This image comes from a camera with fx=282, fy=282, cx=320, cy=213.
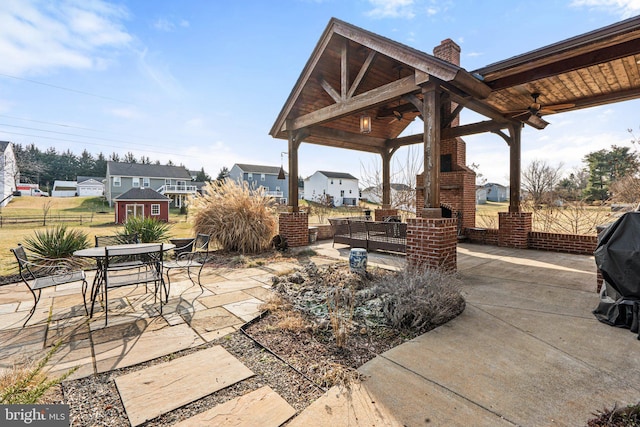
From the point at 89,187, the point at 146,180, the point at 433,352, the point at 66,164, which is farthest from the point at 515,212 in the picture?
the point at 66,164

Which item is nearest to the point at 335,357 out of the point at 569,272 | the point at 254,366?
the point at 254,366

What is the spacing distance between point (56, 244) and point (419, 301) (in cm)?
700

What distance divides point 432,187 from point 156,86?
1123 cm

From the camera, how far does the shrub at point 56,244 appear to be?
5.63 metres

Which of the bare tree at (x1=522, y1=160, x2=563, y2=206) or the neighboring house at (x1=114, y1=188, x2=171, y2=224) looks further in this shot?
the neighboring house at (x1=114, y1=188, x2=171, y2=224)

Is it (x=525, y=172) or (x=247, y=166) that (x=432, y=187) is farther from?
(x=247, y=166)

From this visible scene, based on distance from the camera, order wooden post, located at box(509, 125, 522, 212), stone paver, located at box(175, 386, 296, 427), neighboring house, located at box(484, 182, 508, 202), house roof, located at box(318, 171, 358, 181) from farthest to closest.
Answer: neighboring house, located at box(484, 182, 508, 202) < house roof, located at box(318, 171, 358, 181) < wooden post, located at box(509, 125, 522, 212) < stone paver, located at box(175, 386, 296, 427)

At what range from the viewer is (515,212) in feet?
25.2

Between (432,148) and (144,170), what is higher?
(144,170)

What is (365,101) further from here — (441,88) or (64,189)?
(64,189)

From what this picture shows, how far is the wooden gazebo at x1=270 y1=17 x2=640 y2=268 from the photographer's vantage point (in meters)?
4.50

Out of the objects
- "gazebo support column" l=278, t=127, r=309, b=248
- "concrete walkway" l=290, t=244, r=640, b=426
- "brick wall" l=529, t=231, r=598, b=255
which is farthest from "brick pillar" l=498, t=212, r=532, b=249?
"gazebo support column" l=278, t=127, r=309, b=248

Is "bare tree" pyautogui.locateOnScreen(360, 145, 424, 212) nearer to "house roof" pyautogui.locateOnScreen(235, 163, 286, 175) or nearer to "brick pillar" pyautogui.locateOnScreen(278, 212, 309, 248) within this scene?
"brick pillar" pyautogui.locateOnScreen(278, 212, 309, 248)

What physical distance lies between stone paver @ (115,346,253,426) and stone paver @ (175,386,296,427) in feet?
0.70
